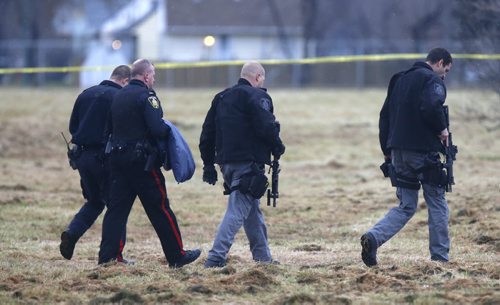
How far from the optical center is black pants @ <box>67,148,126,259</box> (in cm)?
1061

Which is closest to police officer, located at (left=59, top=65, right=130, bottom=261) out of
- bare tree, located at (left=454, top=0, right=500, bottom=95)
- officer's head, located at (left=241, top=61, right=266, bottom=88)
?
officer's head, located at (left=241, top=61, right=266, bottom=88)

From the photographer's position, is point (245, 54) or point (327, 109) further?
point (245, 54)

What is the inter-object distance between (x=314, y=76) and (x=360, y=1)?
10.3m

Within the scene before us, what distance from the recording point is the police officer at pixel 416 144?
9.78 metres

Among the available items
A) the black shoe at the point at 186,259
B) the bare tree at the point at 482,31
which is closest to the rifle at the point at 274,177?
the black shoe at the point at 186,259

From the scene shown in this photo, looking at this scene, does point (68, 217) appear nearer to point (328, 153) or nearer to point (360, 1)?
point (328, 153)

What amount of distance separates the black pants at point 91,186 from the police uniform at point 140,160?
1.62 ft

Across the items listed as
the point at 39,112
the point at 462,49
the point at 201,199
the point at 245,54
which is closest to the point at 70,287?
the point at 201,199

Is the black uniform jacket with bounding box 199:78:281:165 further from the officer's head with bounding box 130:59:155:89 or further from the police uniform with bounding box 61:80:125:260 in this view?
the police uniform with bounding box 61:80:125:260

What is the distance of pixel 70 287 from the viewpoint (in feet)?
28.5

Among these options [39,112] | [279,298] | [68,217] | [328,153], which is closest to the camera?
[279,298]

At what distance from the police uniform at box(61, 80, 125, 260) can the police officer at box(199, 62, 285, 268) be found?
1174 mm

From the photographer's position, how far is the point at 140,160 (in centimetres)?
977

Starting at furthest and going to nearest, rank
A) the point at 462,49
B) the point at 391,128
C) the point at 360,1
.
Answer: the point at 360,1 < the point at 462,49 < the point at 391,128
